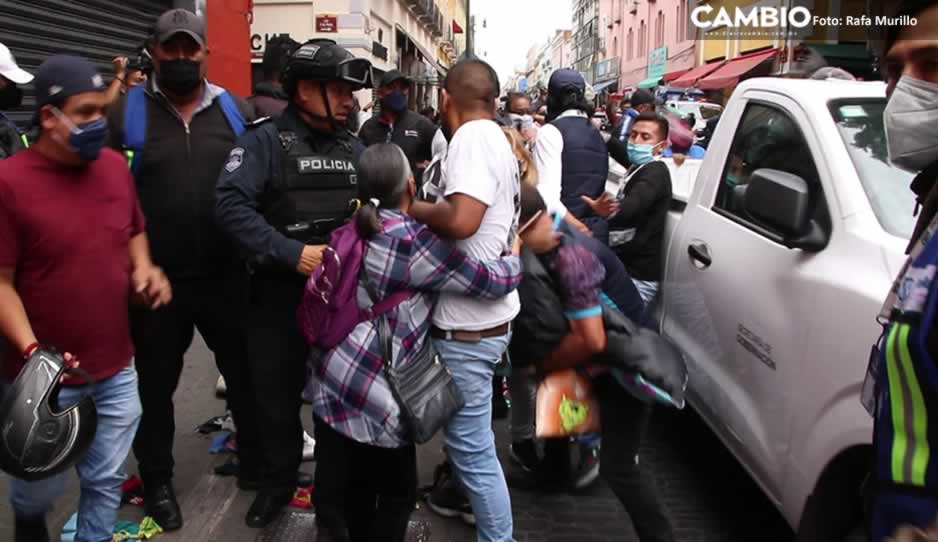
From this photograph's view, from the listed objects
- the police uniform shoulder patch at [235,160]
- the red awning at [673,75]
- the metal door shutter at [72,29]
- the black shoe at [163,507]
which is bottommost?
the black shoe at [163,507]

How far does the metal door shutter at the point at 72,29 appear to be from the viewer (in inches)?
235

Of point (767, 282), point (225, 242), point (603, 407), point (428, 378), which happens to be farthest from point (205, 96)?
point (767, 282)

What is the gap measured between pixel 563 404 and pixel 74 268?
166 cm

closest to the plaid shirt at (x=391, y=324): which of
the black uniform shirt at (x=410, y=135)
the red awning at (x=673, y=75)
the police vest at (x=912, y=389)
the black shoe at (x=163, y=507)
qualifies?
the black shoe at (x=163, y=507)

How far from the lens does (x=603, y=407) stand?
2932mm

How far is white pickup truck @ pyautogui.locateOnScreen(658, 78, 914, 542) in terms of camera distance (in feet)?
7.96

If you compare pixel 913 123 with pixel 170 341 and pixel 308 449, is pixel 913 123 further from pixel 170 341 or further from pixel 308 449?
pixel 308 449

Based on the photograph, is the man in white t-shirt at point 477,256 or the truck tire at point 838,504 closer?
the truck tire at point 838,504

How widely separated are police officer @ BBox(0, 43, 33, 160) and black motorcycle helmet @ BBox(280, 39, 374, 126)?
0.96 m

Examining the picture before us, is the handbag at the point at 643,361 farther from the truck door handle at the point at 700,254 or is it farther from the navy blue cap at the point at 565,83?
the navy blue cap at the point at 565,83

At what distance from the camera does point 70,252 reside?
8.33 ft

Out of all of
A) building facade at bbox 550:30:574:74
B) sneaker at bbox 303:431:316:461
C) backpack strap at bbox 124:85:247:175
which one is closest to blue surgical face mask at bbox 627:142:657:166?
sneaker at bbox 303:431:316:461

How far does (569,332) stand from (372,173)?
0.84 metres

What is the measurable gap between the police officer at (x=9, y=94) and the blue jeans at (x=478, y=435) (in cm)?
194
